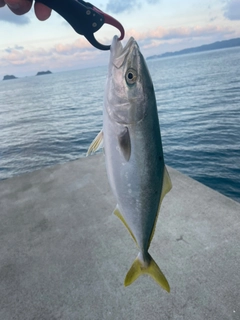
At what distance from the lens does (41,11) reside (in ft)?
7.66

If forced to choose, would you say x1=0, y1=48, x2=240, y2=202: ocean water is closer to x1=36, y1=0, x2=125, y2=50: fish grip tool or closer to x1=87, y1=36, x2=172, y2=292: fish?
x1=87, y1=36, x2=172, y2=292: fish

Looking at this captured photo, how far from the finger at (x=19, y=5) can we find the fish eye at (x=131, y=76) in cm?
104

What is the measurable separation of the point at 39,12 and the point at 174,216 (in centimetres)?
482

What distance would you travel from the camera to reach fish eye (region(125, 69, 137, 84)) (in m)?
2.04

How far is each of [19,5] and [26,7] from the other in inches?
2.4

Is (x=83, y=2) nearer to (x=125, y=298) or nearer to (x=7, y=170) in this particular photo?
(x=125, y=298)

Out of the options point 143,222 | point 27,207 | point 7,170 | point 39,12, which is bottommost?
point 7,170

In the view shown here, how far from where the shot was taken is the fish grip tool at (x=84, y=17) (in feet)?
7.12

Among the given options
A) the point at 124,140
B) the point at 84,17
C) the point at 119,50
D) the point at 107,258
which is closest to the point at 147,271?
the point at 124,140

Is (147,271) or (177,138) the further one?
(177,138)

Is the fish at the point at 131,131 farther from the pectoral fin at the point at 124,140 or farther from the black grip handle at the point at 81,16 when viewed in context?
the black grip handle at the point at 81,16

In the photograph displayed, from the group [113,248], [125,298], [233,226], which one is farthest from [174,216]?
[125,298]

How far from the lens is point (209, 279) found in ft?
13.6

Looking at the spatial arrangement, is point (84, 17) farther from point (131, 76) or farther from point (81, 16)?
point (131, 76)
